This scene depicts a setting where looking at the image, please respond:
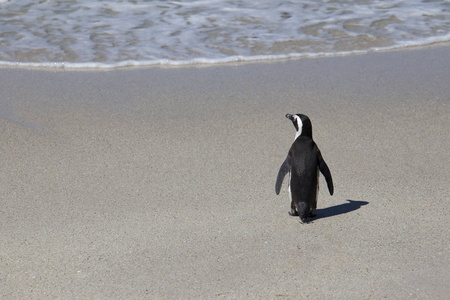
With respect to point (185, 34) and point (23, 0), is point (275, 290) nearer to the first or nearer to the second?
point (185, 34)

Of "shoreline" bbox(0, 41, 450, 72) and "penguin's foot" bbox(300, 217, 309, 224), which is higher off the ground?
"penguin's foot" bbox(300, 217, 309, 224)

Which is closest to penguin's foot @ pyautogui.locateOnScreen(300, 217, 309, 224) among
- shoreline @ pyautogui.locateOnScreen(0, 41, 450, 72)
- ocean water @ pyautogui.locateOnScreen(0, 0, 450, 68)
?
shoreline @ pyautogui.locateOnScreen(0, 41, 450, 72)

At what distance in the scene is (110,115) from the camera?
492 centimetres

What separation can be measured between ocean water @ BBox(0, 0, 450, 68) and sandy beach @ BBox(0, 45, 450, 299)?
0.49 metres

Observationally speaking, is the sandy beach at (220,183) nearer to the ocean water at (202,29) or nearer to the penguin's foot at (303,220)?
the penguin's foot at (303,220)

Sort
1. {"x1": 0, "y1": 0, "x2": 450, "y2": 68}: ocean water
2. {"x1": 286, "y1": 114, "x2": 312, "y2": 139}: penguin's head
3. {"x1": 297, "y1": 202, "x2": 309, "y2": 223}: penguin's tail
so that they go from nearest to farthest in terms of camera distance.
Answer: {"x1": 297, "y1": 202, "x2": 309, "y2": 223}: penguin's tail → {"x1": 286, "y1": 114, "x2": 312, "y2": 139}: penguin's head → {"x1": 0, "y1": 0, "x2": 450, "y2": 68}: ocean water

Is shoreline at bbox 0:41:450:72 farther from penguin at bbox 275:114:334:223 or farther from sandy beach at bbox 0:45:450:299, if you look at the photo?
penguin at bbox 275:114:334:223

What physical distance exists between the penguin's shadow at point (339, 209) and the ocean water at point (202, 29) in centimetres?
318

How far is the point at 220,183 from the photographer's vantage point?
382 centimetres

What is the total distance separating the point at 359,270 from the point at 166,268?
0.92 metres

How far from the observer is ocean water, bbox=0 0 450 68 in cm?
656

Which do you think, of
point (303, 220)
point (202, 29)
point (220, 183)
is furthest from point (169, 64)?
point (303, 220)

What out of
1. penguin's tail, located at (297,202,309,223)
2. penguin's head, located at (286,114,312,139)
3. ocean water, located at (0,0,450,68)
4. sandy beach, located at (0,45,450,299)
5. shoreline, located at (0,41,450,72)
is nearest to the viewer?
sandy beach, located at (0,45,450,299)

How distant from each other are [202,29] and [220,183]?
419 centimetres
